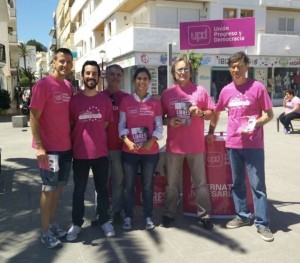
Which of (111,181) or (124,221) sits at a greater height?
(111,181)

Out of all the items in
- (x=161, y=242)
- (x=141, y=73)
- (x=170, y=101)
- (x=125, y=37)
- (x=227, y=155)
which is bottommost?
(x=161, y=242)

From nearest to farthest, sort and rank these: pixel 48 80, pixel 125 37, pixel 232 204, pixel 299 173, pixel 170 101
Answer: pixel 48 80
pixel 170 101
pixel 232 204
pixel 299 173
pixel 125 37

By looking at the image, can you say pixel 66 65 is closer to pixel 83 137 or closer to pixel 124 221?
pixel 83 137

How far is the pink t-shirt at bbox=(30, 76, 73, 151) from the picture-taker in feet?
11.7

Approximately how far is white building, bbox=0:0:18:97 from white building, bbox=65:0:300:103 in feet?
24.3

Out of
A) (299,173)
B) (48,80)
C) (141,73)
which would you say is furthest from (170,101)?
(299,173)

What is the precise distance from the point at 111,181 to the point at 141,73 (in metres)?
1.35

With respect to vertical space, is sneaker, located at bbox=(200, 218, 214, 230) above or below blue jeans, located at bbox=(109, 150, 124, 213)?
below

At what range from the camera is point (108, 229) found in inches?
162

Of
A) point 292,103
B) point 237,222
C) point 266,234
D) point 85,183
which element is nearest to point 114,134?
point 85,183

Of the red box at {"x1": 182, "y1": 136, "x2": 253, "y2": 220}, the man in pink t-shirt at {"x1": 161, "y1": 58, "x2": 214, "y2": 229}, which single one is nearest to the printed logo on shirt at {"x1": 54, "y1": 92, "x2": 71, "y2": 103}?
the man in pink t-shirt at {"x1": 161, "y1": 58, "x2": 214, "y2": 229}

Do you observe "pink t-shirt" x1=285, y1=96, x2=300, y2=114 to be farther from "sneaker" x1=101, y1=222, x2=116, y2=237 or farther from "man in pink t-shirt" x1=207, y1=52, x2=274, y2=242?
"sneaker" x1=101, y1=222, x2=116, y2=237

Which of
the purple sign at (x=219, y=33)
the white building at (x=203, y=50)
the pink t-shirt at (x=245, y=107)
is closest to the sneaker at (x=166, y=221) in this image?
the pink t-shirt at (x=245, y=107)

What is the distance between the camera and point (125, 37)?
2384 cm
